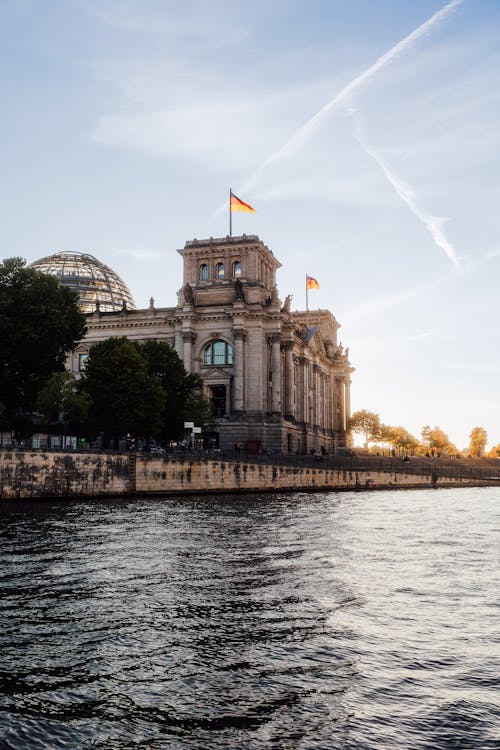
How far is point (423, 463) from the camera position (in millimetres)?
101062

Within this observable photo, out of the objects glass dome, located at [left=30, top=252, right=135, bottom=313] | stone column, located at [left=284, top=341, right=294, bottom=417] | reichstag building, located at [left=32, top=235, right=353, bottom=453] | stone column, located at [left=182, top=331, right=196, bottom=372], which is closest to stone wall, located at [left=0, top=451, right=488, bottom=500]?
reichstag building, located at [left=32, top=235, right=353, bottom=453]

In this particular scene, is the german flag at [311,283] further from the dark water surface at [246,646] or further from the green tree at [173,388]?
the dark water surface at [246,646]

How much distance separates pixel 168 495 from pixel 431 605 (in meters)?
45.1

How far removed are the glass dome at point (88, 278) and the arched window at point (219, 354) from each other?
96.5ft

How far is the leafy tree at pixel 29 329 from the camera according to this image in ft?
205

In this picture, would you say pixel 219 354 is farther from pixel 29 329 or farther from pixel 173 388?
pixel 29 329

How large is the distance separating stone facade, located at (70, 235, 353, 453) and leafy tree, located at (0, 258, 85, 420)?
3538 cm

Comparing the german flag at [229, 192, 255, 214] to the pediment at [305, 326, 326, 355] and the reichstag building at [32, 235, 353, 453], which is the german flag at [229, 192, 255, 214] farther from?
the pediment at [305, 326, 326, 355]

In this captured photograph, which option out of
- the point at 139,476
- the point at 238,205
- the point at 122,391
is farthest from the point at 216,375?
the point at 139,476

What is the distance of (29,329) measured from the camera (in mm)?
62156

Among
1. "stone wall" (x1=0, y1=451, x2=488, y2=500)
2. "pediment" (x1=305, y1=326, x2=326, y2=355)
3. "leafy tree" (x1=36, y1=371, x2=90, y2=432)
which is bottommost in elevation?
"stone wall" (x1=0, y1=451, x2=488, y2=500)

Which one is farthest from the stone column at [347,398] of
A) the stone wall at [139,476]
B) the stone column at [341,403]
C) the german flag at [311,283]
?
the stone wall at [139,476]

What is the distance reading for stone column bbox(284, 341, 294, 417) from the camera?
10881 centimetres

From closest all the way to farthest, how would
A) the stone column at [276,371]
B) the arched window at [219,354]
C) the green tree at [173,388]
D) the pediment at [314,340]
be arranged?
the green tree at [173,388], the stone column at [276,371], the arched window at [219,354], the pediment at [314,340]
